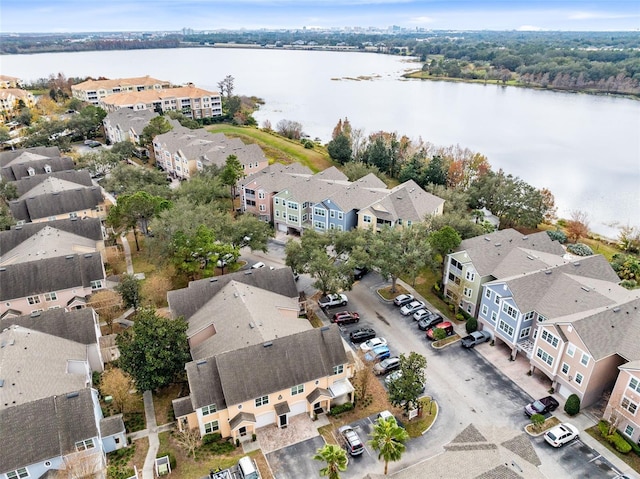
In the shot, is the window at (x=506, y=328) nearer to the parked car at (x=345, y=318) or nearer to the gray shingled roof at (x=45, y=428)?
the parked car at (x=345, y=318)

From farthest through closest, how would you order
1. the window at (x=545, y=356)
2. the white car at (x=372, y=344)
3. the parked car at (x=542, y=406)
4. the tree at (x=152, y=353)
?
the white car at (x=372, y=344) → the window at (x=545, y=356) → the parked car at (x=542, y=406) → the tree at (x=152, y=353)

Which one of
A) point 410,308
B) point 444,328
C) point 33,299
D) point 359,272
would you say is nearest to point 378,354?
point 444,328

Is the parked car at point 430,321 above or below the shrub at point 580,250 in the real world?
below

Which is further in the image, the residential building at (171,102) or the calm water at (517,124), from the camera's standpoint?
the residential building at (171,102)

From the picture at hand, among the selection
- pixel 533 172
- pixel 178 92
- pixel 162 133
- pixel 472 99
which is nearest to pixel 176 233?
pixel 162 133

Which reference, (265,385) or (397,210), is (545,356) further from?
(397,210)

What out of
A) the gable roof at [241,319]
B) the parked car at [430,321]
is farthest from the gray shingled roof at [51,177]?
the parked car at [430,321]

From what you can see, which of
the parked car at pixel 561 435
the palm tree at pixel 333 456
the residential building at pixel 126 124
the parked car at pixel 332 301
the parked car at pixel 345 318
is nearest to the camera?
the palm tree at pixel 333 456
